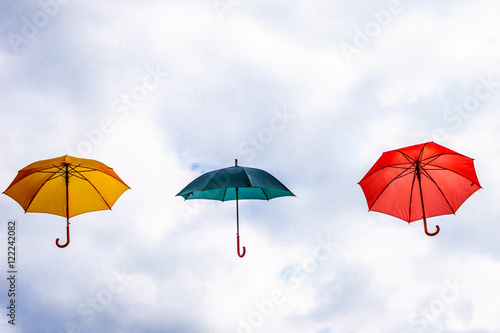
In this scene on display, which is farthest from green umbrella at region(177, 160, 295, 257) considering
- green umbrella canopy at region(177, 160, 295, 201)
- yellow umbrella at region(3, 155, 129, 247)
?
yellow umbrella at region(3, 155, 129, 247)

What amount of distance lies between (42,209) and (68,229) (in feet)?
2.04

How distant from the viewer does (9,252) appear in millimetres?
11688

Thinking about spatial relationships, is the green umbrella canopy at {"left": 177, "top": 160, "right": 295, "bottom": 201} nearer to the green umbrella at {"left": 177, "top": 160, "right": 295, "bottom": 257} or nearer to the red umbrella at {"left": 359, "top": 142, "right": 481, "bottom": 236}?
the green umbrella at {"left": 177, "top": 160, "right": 295, "bottom": 257}

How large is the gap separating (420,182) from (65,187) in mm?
6770

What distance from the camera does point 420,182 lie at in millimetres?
10430

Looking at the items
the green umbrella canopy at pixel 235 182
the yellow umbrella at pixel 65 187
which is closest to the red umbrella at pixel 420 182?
the green umbrella canopy at pixel 235 182

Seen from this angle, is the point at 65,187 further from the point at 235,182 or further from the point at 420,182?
the point at 420,182

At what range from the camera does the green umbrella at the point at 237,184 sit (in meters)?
10.3

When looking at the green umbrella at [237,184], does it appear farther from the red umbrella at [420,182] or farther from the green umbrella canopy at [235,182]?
the red umbrella at [420,182]

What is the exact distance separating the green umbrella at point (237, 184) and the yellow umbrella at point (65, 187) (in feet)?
5.29

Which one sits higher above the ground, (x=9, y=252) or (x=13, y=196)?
(x=13, y=196)

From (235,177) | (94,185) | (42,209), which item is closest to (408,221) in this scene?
(235,177)

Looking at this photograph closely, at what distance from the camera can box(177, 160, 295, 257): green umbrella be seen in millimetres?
10281

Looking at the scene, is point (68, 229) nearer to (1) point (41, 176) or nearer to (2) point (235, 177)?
(1) point (41, 176)
